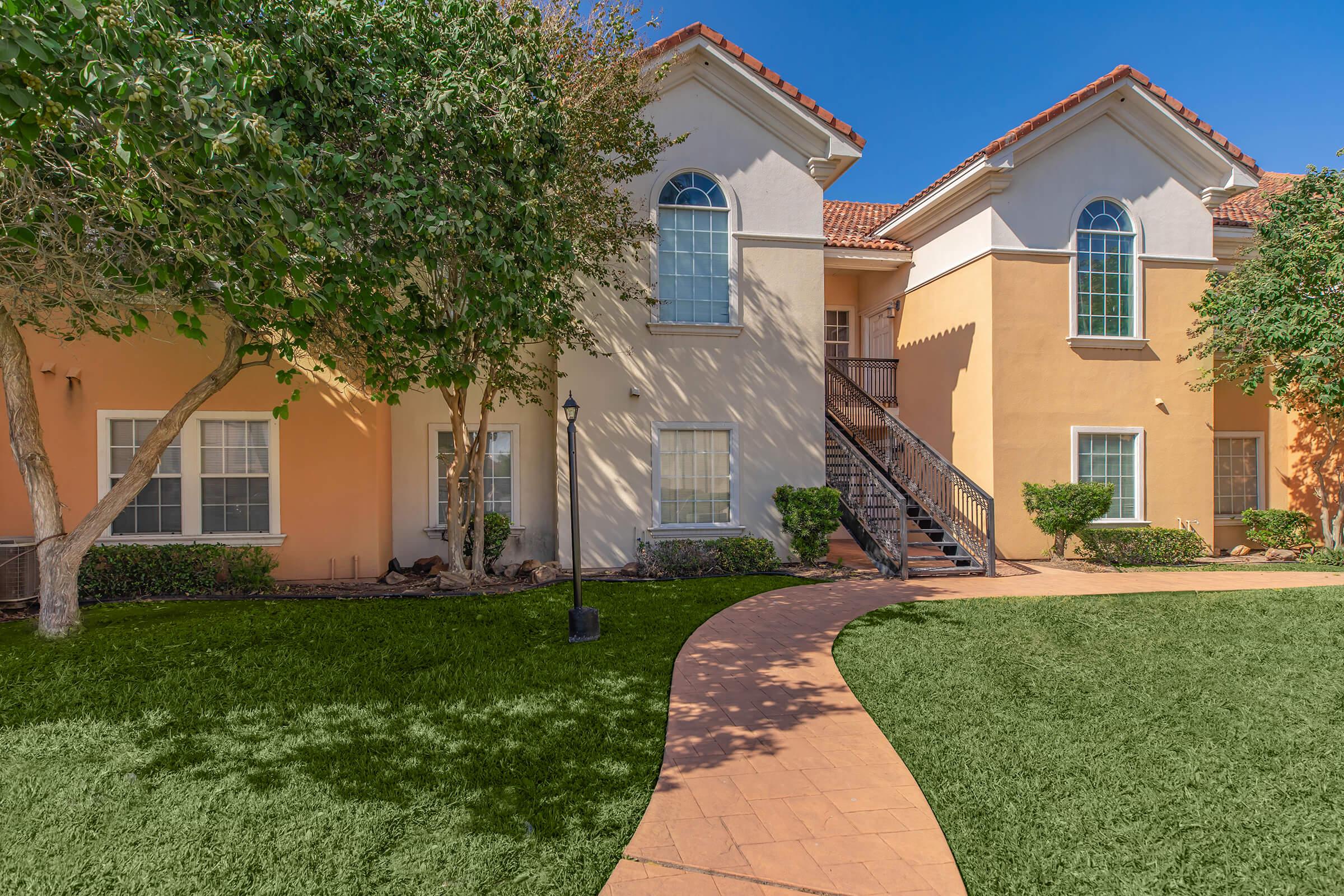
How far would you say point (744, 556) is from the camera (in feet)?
38.0

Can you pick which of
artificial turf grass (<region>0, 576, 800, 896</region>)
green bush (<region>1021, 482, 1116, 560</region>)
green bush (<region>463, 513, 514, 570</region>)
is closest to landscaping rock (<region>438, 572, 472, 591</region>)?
green bush (<region>463, 513, 514, 570</region>)

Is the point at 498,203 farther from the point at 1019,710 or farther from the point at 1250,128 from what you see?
the point at 1250,128

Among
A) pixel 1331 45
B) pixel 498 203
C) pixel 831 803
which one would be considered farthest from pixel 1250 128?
pixel 831 803

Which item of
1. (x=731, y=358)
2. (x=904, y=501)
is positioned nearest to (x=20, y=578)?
(x=731, y=358)

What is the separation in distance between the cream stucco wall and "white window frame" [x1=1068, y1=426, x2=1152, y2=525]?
524 centimetres

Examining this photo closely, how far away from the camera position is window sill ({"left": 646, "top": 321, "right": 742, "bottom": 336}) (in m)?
11.9

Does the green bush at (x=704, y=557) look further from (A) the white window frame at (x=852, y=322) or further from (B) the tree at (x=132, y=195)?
(A) the white window frame at (x=852, y=322)

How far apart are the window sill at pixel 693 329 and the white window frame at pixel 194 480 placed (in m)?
6.37

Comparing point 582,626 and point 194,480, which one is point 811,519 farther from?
point 194,480

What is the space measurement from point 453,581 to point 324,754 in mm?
5653

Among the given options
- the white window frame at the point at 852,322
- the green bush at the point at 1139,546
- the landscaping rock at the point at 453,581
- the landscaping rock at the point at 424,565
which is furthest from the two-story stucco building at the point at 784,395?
the white window frame at the point at 852,322

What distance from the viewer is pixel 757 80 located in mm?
12109

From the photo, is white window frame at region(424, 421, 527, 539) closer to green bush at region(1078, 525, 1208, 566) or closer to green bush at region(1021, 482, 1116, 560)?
green bush at region(1021, 482, 1116, 560)

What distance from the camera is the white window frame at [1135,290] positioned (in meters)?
13.3
